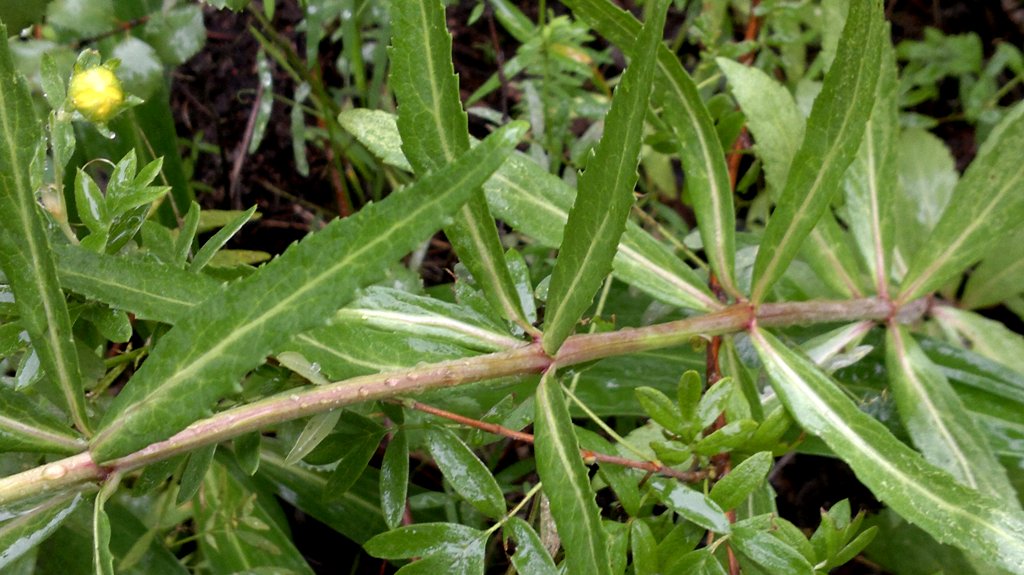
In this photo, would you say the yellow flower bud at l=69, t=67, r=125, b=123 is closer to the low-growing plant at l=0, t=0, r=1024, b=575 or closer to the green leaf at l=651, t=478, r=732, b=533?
the low-growing plant at l=0, t=0, r=1024, b=575

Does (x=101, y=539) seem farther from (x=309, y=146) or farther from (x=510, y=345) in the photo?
(x=309, y=146)

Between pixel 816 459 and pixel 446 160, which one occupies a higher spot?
pixel 446 160

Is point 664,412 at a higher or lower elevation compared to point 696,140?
lower

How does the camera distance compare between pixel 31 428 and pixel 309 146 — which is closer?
pixel 31 428

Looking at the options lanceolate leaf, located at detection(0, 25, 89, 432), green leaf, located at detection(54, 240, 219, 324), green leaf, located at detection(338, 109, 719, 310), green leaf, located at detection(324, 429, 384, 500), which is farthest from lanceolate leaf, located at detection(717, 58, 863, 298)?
lanceolate leaf, located at detection(0, 25, 89, 432)

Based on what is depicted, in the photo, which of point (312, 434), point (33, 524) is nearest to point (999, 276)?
point (312, 434)

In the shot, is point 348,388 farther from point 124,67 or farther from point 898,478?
point 124,67

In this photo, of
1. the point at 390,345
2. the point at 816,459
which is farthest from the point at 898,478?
the point at 816,459
